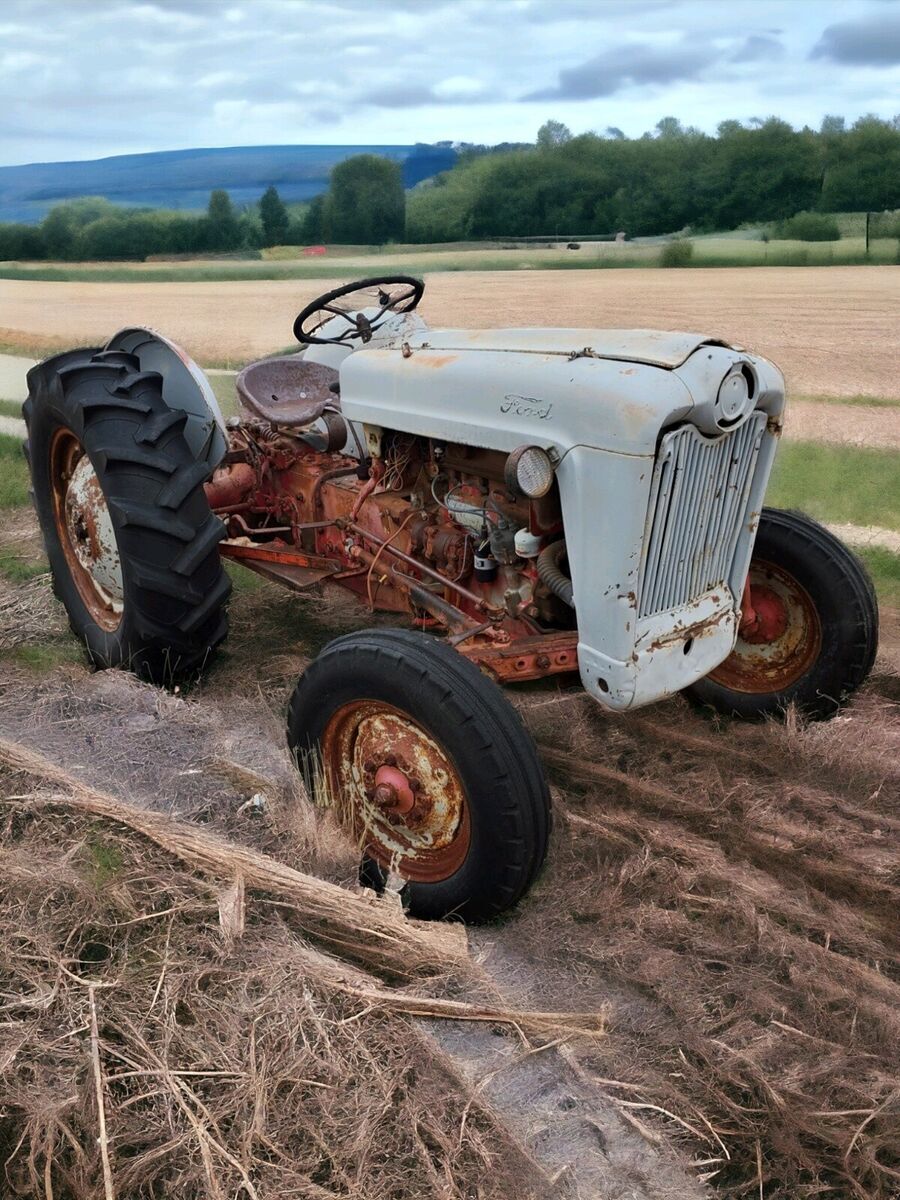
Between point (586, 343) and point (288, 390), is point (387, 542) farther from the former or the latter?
point (288, 390)

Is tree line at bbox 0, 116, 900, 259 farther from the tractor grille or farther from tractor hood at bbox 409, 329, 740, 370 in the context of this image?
the tractor grille

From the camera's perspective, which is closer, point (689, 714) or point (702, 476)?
point (702, 476)

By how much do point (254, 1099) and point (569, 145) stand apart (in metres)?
8.96

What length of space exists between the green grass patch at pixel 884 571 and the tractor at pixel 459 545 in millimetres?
1811

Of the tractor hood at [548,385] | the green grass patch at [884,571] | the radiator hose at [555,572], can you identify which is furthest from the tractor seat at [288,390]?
the green grass patch at [884,571]

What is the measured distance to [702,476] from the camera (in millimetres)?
2707

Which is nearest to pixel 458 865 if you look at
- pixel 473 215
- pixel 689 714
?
pixel 689 714

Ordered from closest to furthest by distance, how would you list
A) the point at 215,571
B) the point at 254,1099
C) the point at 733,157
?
the point at 254,1099 → the point at 215,571 → the point at 733,157

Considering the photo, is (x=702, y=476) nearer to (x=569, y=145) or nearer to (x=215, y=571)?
(x=215, y=571)

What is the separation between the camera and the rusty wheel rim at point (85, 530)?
150 inches

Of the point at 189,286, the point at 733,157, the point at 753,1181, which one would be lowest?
the point at 753,1181

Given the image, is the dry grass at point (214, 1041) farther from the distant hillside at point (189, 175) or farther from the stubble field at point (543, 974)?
the distant hillside at point (189, 175)

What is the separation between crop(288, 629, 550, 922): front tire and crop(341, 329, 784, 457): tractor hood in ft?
2.29

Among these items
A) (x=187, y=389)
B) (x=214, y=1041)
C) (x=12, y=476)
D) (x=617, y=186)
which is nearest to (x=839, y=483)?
(x=617, y=186)
